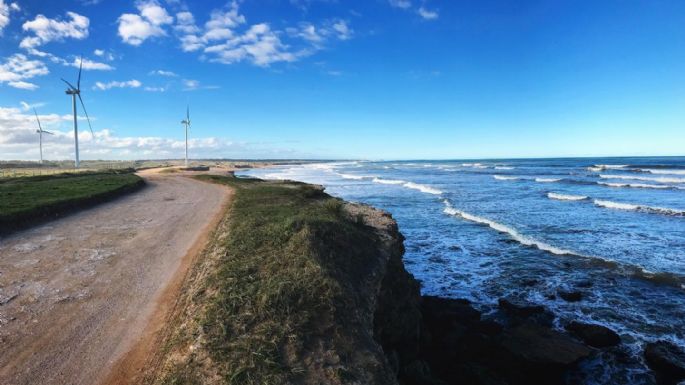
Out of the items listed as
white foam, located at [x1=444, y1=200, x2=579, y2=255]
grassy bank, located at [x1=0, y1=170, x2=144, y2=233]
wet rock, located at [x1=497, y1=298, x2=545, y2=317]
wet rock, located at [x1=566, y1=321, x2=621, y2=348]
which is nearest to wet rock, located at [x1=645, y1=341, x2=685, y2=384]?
wet rock, located at [x1=566, y1=321, x2=621, y2=348]

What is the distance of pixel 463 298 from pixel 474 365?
524cm

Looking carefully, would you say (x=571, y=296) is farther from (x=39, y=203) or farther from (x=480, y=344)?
(x=39, y=203)

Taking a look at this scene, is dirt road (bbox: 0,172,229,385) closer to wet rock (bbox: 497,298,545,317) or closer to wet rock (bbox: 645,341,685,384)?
wet rock (bbox: 497,298,545,317)

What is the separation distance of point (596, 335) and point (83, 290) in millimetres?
13582

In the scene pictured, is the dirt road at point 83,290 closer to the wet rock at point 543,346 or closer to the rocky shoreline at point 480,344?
the rocky shoreline at point 480,344

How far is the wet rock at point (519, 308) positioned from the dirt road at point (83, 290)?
1059 centimetres

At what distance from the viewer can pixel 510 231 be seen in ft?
82.9

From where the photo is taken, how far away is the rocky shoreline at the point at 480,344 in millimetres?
10016

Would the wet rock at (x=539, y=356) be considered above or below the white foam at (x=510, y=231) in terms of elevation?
below

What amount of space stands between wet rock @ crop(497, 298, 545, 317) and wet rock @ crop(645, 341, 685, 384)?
325 centimetres

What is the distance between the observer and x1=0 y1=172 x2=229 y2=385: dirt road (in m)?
6.64

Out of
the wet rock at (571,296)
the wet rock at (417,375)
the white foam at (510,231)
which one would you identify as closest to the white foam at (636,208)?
the white foam at (510,231)

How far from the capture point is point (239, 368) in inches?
233

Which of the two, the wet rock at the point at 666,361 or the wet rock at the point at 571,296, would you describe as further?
the wet rock at the point at 571,296
